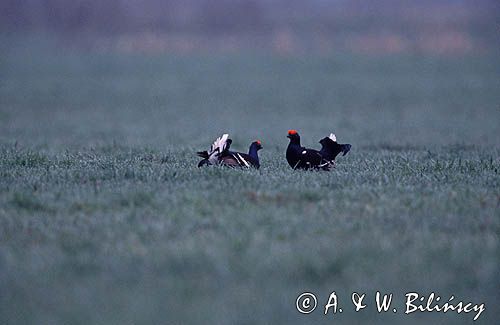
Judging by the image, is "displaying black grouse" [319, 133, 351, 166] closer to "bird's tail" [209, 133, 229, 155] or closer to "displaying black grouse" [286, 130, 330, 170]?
"displaying black grouse" [286, 130, 330, 170]

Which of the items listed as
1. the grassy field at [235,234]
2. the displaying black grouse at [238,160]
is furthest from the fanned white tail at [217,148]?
the grassy field at [235,234]

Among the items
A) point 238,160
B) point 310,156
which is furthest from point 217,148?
point 310,156

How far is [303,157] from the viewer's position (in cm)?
1083

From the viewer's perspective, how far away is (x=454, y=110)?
32906 mm

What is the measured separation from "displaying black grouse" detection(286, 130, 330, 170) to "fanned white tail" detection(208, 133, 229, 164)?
3.35 ft

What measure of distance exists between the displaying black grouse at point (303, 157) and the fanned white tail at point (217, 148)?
3.35 ft

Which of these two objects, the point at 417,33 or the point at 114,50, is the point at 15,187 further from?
the point at 417,33

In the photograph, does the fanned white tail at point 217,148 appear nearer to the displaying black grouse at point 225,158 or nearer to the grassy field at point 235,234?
the displaying black grouse at point 225,158

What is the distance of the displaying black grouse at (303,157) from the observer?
10.8 m

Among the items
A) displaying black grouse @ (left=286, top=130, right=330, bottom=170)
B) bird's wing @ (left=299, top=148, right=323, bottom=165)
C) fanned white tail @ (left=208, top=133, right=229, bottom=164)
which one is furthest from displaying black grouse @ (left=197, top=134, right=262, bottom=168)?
bird's wing @ (left=299, top=148, right=323, bottom=165)

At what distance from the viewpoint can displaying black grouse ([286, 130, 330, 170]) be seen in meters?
10.8

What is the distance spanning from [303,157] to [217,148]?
1336 mm

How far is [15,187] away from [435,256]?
5540mm

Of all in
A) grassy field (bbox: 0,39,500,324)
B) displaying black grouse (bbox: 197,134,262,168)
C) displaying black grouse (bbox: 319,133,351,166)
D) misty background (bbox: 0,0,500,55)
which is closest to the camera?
grassy field (bbox: 0,39,500,324)
